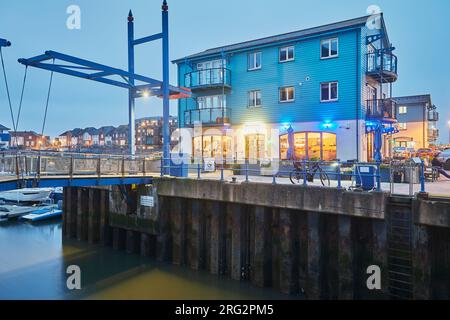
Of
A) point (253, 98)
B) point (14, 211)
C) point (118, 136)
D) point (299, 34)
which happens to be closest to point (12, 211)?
point (14, 211)

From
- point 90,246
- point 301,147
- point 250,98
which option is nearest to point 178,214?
point 90,246

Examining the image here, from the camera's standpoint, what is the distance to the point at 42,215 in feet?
85.8

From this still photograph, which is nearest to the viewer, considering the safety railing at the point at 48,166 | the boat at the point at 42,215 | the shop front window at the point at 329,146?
the safety railing at the point at 48,166

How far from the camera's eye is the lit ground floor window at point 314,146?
70.1ft

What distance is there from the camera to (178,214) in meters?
15.1

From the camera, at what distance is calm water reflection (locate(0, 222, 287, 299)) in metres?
12.5

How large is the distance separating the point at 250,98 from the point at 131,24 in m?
9.65

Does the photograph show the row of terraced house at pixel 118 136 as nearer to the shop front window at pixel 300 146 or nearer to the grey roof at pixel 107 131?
the grey roof at pixel 107 131

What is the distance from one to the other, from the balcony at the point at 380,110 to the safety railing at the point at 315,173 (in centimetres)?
395

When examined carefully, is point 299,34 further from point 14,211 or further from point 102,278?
point 14,211

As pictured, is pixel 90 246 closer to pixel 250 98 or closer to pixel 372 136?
pixel 250 98

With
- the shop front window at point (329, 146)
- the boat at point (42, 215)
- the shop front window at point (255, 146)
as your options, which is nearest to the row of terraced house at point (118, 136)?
the boat at point (42, 215)

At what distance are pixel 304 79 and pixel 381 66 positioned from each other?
4.79 m
